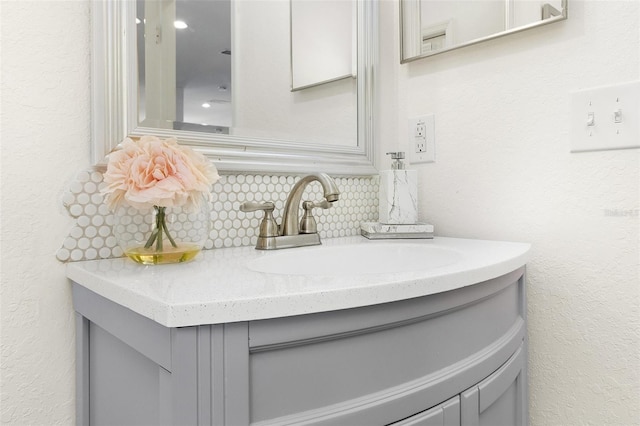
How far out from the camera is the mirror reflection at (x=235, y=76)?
78 cm

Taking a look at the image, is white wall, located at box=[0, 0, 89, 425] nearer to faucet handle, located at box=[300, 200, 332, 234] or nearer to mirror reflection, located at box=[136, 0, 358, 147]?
mirror reflection, located at box=[136, 0, 358, 147]

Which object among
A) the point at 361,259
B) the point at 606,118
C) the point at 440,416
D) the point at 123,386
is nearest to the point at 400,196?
the point at 361,259

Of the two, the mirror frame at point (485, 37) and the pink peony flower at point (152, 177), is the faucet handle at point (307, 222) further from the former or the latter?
the mirror frame at point (485, 37)

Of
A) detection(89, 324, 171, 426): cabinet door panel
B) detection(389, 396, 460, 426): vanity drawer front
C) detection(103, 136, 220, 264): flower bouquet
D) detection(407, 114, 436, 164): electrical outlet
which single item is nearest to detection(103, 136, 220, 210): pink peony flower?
detection(103, 136, 220, 264): flower bouquet

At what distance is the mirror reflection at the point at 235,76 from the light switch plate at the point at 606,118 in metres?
0.51

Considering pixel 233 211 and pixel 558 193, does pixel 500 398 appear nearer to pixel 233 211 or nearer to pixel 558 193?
pixel 558 193

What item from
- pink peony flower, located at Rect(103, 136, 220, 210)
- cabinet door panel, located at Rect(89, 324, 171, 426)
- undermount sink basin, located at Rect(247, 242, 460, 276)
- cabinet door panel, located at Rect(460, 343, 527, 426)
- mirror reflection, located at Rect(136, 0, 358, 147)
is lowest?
cabinet door panel, located at Rect(460, 343, 527, 426)

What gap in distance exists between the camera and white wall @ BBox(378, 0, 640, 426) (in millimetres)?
770

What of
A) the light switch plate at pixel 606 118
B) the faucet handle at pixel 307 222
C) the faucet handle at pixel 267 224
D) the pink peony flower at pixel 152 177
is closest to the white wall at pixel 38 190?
the pink peony flower at pixel 152 177

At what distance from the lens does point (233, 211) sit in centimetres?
87

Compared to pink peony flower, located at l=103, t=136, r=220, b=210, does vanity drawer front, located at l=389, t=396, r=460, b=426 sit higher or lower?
lower

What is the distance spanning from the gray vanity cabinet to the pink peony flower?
0.16m

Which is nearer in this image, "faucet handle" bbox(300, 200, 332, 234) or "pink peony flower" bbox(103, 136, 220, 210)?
"pink peony flower" bbox(103, 136, 220, 210)

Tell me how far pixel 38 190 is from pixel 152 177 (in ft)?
0.72
